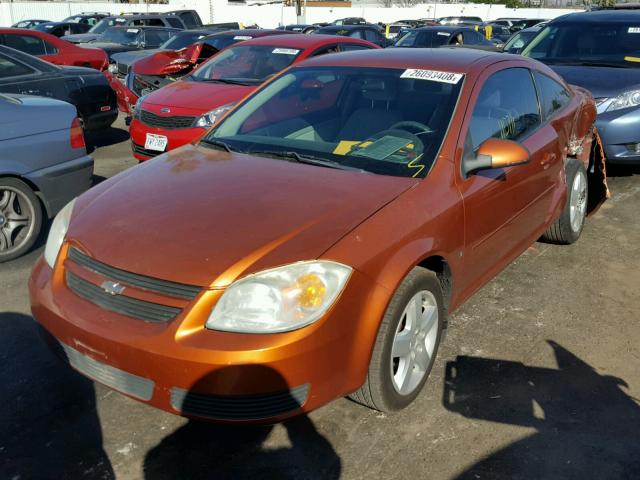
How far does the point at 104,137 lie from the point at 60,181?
16.3 feet

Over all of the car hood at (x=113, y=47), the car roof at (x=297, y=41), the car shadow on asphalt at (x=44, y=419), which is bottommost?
the car shadow on asphalt at (x=44, y=419)

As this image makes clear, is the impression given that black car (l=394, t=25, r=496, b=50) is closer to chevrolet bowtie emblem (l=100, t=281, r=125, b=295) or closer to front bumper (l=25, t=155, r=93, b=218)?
front bumper (l=25, t=155, r=93, b=218)

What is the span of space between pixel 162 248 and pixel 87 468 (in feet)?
3.12

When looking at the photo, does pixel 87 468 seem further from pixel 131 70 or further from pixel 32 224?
pixel 131 70

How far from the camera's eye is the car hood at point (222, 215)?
2.44 metres

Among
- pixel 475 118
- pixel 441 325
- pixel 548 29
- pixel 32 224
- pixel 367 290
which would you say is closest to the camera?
pixel 367 290

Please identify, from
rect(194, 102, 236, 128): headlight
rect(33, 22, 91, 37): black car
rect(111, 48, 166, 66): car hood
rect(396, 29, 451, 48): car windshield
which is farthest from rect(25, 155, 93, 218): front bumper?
rect(33, 22, 91, 37): black car

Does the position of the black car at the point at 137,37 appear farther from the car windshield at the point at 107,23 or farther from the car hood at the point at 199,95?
the car hood at the point at 199,95

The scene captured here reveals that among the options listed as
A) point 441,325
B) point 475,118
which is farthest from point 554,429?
point 475,118

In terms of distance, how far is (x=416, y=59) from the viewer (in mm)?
3734

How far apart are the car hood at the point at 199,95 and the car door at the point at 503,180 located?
11.8ft

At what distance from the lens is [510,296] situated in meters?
4.11

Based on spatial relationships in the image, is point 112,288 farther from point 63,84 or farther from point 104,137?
point 104,137

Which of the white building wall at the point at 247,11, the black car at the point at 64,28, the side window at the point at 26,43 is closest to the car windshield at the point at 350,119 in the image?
the side window at the point at 26,43
